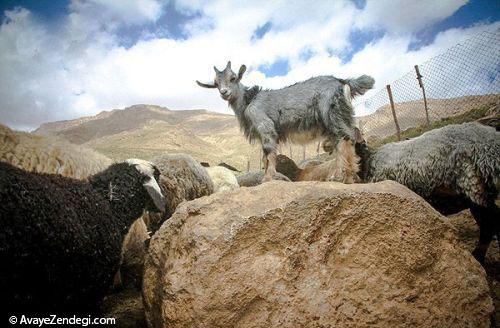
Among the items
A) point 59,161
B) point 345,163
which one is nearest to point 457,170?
point 345,163

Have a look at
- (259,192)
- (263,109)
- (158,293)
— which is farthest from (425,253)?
(263,109)

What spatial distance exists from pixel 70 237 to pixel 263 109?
3.57 m

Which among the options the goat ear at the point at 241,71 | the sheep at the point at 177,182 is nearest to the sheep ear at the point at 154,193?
the sheep at the point at 177,182

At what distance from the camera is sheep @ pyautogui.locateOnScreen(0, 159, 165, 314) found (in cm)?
177

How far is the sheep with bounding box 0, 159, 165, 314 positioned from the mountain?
1332 inches

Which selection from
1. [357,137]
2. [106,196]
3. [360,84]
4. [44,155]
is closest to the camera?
[106,196]

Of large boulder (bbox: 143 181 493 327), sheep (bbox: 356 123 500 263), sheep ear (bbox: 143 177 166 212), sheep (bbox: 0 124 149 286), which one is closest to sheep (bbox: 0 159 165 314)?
large boulder (bbox: 143 181 493 327)

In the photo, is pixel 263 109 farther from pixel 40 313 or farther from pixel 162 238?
pixel 40 313

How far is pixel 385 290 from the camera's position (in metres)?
1.82

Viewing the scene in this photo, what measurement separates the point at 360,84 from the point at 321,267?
12.3ft

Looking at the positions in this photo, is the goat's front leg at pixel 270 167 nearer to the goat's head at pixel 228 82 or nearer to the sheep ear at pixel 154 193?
the goat's head at pixel 228 82

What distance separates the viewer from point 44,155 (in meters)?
4.11

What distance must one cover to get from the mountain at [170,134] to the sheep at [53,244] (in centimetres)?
3383

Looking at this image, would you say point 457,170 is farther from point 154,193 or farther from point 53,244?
point 53,244
